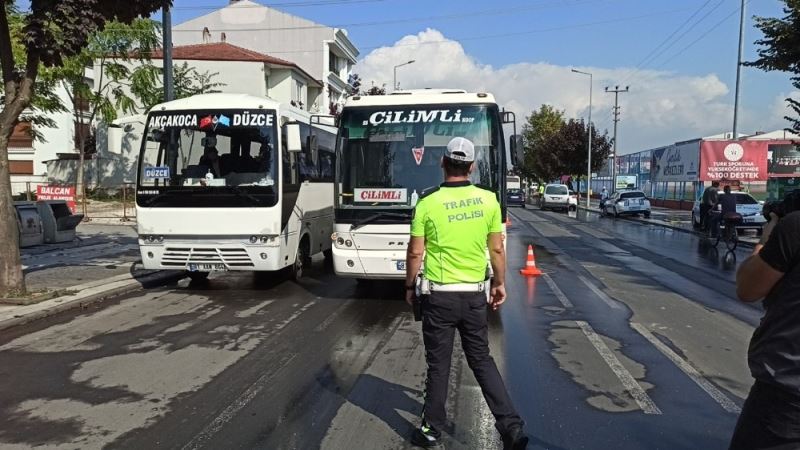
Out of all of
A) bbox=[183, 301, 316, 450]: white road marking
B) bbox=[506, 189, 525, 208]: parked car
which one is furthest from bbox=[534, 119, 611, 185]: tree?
bbox=[183, 301, 316, 450]: white road marking

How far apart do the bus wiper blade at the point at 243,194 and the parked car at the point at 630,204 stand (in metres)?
29.4

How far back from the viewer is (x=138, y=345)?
22.7 feet

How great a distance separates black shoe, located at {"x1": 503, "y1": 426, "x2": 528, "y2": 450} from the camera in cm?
392

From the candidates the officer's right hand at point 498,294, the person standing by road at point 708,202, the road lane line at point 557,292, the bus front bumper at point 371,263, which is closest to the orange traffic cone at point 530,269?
the road lane line at point 557,292

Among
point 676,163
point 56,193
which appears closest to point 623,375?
point 56,193

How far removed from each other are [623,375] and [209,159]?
7.22 m

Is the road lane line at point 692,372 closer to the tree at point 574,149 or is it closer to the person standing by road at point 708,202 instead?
the person standing by road at point 708,202

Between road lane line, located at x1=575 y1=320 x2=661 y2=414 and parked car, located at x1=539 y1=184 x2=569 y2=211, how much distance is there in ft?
119

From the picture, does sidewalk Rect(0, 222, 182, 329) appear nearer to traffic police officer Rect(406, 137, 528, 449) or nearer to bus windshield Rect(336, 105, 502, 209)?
bus windshield Rect(336, 105, 502, 209)

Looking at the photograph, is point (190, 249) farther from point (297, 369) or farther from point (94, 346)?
point (297, 369)

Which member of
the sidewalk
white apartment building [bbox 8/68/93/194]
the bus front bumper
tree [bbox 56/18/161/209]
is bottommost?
the sidewalk

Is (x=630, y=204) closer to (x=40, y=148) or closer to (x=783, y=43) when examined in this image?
(x=783, y=43)

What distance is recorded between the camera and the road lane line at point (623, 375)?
16.3 feet

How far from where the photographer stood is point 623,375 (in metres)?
5.75
